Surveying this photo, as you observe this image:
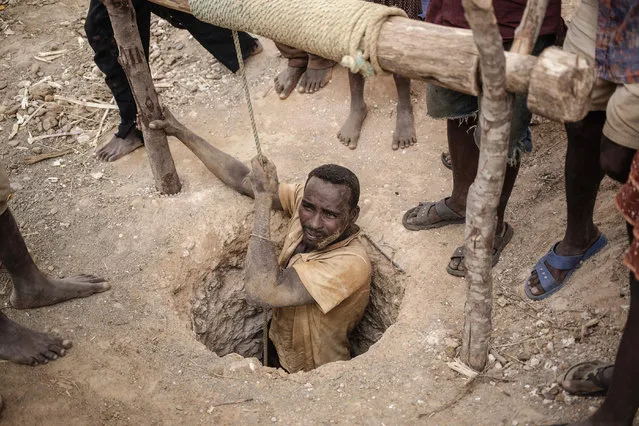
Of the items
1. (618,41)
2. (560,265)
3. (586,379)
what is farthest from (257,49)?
(586,379)

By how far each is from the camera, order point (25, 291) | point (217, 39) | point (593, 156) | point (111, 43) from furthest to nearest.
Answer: point (217, 39), point (111, 43), point (25, 291), point (593, 156)

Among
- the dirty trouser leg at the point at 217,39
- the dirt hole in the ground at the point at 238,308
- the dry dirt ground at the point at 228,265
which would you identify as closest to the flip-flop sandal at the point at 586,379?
the dry dirt ground at the point at 228,265

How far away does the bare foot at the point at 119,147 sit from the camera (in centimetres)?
446

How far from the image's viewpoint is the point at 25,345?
10.3ft

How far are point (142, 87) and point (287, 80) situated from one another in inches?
54.1

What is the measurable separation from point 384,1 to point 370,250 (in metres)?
1.58

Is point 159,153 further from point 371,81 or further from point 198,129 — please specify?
point 371,81

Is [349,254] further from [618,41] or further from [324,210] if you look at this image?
[618,41]

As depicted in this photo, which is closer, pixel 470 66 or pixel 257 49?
pixel 470 66

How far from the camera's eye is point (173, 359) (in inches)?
125

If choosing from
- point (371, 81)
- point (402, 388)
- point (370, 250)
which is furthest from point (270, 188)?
point (371, 81)

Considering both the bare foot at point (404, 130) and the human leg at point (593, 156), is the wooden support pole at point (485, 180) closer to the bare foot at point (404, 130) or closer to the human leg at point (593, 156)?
the human leg at point (593, 156)

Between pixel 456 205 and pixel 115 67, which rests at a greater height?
pixel 115 67

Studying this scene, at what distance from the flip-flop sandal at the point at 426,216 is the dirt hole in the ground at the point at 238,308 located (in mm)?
267
